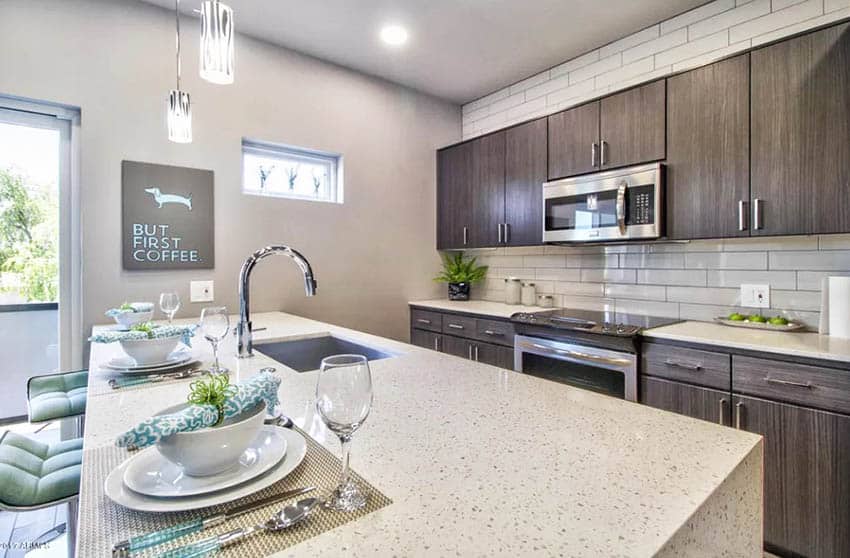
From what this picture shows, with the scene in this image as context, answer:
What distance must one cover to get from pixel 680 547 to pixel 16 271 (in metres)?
2.88

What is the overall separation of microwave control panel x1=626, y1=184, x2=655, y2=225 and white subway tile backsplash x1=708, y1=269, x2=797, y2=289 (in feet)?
1.60

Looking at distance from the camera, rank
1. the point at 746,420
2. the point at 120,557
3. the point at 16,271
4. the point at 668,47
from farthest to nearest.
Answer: the point at 668,47, the point at 16,271, the point at 746,420, the point at 120,557

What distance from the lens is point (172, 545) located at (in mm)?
497

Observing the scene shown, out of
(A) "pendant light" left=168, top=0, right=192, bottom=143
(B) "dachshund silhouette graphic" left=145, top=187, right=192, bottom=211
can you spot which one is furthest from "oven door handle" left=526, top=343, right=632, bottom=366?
(B) "dachshund silhouette graphic" left=145, top=187, right=192, bottom=211

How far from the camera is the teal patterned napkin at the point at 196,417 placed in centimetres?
56

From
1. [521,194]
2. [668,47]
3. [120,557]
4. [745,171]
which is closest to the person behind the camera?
[120,557]

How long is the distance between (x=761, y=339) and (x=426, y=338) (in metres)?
2.08

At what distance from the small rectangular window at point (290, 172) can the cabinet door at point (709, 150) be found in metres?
2.10

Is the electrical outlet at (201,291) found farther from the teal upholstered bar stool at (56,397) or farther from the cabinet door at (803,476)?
the cabinet door at (803,476)

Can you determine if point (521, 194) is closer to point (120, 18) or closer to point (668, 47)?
point (668, 47)

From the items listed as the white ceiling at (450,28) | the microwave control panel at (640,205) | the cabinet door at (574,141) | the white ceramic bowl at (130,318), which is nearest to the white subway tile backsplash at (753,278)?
the microwave control panel at (640,205)

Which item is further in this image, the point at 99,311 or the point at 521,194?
the point at 521,194

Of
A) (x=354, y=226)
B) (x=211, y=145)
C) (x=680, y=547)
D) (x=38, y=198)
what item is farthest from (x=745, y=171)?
(x=38, y=198)

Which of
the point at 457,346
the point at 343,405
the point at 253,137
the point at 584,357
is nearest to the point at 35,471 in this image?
the point at 343,405
